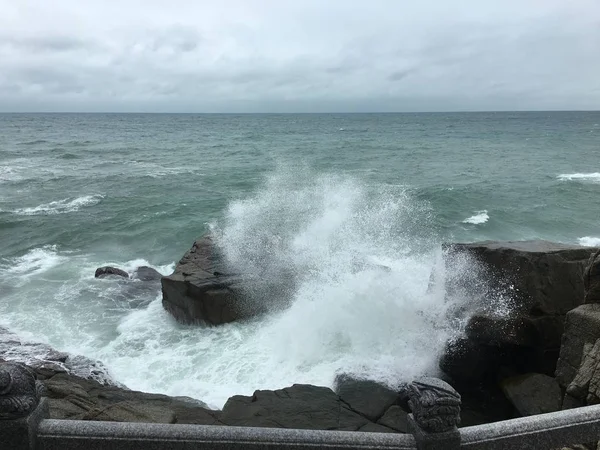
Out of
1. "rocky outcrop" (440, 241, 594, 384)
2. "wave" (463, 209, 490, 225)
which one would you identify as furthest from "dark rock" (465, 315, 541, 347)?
"wave" (463, 209, 490, 225)

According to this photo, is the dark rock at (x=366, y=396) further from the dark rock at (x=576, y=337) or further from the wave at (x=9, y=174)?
the wave at (x=9, y=174)

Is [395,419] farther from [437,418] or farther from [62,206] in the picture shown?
[62,206]

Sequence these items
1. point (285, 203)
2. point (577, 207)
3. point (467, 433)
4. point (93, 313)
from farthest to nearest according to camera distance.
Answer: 1. point (577, 207)
2. point (285, 203)
3. point (93, 313)
4. point (467, 433)

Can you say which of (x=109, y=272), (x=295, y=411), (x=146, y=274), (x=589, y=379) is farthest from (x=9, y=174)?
(x=589, y=379)

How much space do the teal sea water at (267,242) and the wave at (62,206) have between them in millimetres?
88

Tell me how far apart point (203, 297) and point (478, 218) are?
15630mm

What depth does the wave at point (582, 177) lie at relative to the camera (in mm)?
30627

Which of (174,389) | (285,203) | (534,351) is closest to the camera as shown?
(534,351)

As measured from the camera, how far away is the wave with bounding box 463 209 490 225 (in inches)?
828

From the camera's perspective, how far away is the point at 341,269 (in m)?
12.1

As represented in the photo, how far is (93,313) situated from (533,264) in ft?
32.9

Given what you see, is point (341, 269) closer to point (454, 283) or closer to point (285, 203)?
point (454, 283)

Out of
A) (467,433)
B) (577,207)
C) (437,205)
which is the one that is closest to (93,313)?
(467,433)

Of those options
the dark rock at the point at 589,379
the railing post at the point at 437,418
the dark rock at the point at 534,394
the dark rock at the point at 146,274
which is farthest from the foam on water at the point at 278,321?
the railing post at the point at 437,418
